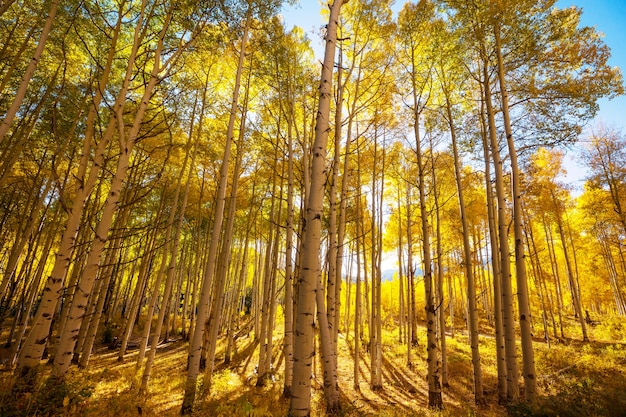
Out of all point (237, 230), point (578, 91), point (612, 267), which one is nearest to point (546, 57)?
point (578, 91)

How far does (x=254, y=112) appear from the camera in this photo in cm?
826

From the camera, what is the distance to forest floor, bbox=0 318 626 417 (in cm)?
411

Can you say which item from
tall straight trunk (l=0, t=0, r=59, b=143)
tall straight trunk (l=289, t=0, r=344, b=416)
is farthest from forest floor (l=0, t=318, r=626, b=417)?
tall straight trunk (l=0, t=0, r=59, b=143)

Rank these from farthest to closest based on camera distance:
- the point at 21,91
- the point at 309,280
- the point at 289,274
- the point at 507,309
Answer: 1. the point at 289,274
2. the point at 507,309
3. the point at 21,91
4. the point at 309,280

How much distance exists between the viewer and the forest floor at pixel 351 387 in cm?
411

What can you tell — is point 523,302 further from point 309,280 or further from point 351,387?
point 351,387

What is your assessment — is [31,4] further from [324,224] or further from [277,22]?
[324,224]

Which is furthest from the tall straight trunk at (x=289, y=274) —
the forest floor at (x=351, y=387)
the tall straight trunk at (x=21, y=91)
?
the tall straight trunk at (x=21, y=91)

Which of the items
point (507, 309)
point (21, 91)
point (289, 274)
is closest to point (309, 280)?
point (289, 274)

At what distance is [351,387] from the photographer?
345 inches

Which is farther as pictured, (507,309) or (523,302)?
(507,309)

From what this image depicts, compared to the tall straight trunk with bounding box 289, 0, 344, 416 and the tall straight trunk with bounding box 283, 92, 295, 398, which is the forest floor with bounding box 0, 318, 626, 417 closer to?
the tall straight trunk with bounding box 283, 92, 295, 398

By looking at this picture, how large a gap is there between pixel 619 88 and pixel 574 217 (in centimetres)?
1574

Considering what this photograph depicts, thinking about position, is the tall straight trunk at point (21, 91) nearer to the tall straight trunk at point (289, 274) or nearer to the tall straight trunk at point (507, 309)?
the tall straight trunk at point (289, 274)
